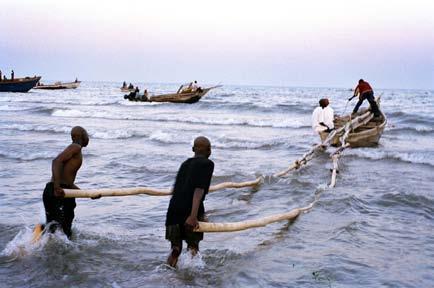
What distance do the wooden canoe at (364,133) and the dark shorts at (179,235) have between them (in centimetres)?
883

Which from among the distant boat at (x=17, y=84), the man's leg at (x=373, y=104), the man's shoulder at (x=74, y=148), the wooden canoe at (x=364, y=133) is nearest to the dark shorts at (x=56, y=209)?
the man's shoulder at (x=74, y=148)

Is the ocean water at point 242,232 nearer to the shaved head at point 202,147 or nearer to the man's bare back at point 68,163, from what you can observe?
the man's bare back at point 68,163

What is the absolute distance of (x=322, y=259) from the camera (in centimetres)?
488

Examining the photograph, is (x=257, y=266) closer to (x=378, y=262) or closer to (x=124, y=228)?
(x=378, y=262)

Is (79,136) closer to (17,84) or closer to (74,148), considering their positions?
(74,148)

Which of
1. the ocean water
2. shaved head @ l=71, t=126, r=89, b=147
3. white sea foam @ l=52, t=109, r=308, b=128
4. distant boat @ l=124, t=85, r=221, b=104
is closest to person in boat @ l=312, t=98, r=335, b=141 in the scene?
the ocean water

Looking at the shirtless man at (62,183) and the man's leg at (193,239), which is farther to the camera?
the shirtless man at (62,183)

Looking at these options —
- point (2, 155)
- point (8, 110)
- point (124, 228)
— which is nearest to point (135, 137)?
point (2, 155)

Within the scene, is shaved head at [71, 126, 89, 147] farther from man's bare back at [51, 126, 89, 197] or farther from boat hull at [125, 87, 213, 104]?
boat hull at [125, 87, 213, 104]

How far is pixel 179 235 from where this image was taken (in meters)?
4.15

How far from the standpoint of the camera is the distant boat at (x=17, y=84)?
147 feet

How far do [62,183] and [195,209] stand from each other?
1.45m

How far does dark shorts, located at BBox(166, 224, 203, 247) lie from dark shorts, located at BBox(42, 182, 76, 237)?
1189 millimetres

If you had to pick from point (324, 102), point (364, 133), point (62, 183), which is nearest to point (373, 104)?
point (364, 133)
